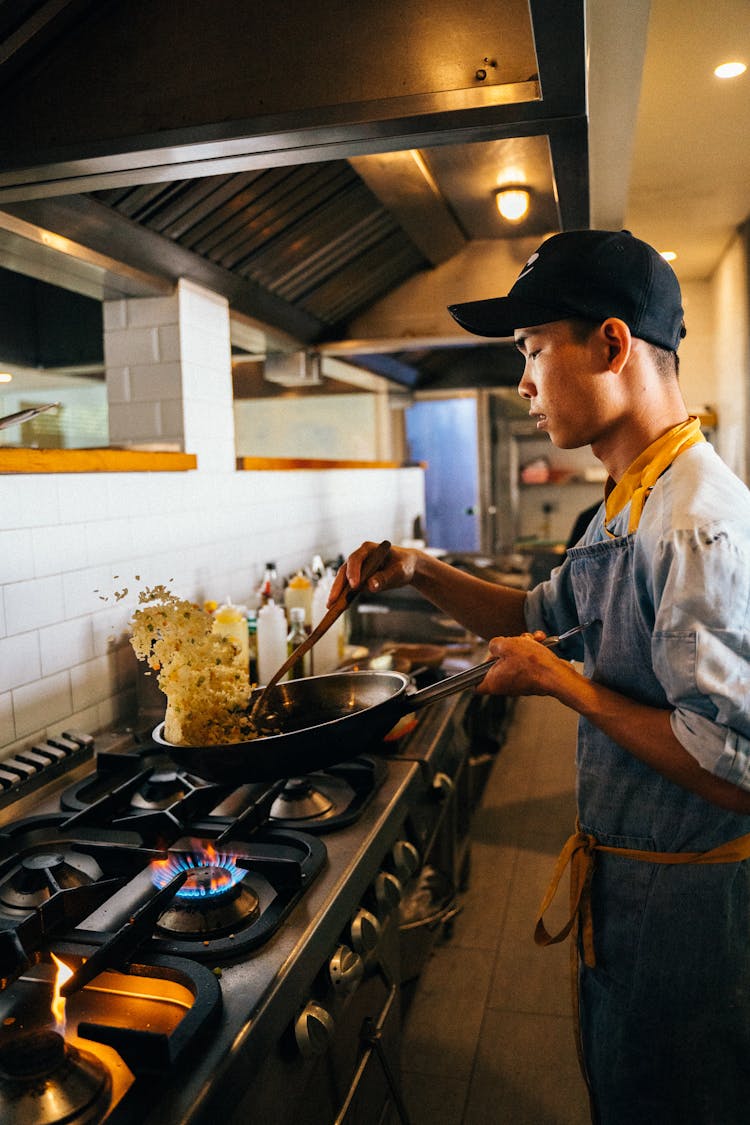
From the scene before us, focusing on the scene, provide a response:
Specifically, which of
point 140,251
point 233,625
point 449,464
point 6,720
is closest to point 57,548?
point 6,720

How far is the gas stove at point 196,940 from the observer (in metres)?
0.97

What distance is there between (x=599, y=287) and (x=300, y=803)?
3.59ft

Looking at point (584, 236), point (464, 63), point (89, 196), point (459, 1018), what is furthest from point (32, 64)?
point (459, 1018)

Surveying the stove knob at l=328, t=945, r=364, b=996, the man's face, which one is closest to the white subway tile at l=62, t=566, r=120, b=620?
the stove knob at l=328, t=945, r=364, b=996

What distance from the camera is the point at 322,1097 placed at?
134 cm

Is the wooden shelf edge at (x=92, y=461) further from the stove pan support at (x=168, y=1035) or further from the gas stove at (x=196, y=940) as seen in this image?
the stove pan support at (x=168, y=1035)

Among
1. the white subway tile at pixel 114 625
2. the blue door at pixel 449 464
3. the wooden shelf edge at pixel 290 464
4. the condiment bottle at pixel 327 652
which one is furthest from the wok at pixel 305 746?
the blue door at pixel 449 464

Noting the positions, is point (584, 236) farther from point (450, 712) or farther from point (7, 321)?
point (7, 321)

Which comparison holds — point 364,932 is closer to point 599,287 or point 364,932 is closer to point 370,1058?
point 370,1058

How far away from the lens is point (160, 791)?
1.84 meters

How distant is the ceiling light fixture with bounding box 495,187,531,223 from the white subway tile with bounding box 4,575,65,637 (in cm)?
188

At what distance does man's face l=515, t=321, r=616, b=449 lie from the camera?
1.37 meters

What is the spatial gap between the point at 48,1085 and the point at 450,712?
5.33 ft

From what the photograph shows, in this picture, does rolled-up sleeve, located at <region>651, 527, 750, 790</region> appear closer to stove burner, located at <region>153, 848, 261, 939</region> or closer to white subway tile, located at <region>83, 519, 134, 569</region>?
stove burner, located at <region>153, 848, 261, 939</region>
